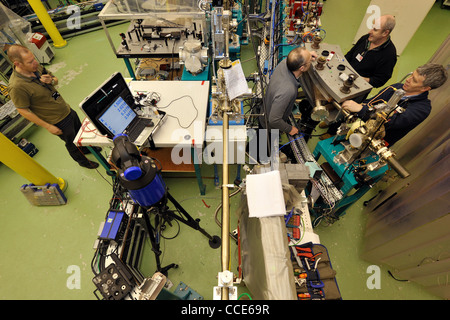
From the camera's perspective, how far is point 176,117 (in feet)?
7.79

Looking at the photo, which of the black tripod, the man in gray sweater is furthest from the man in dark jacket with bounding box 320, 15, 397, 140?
the black tripod

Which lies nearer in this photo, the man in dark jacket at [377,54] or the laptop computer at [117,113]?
the laptop computer at [117,113]

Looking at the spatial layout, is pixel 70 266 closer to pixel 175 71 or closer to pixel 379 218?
pixel 175 71

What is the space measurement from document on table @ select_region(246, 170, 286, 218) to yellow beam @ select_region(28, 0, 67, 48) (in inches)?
197

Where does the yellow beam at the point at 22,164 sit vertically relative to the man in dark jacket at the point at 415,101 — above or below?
below

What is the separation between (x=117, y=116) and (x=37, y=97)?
942mm

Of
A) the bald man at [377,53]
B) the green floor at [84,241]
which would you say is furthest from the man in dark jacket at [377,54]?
the green floor at [84,241]

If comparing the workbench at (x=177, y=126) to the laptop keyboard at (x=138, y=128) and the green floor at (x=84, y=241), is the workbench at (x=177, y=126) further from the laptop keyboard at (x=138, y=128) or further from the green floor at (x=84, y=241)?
the green floor at (x=84, y=241)

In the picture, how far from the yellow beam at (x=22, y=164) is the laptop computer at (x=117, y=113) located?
101 centimetres

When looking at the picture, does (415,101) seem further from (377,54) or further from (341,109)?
(377,54)

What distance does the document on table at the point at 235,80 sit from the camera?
70.0 inches

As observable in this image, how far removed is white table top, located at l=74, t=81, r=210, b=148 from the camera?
2217 mm
